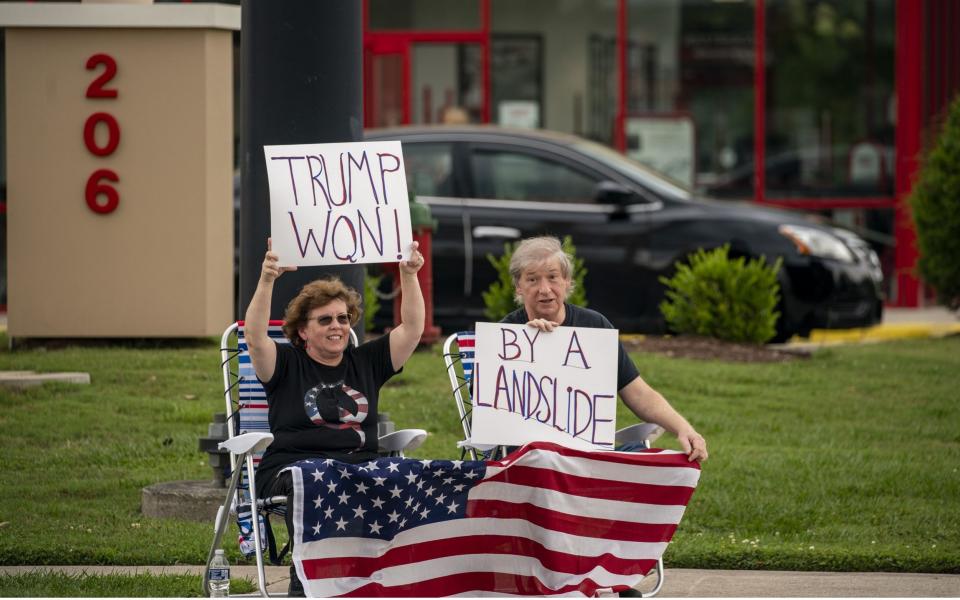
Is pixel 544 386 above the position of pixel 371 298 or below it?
A: below

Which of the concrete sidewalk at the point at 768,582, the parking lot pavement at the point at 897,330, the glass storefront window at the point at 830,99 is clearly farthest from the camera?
the glass storefront window at the point at 830,99

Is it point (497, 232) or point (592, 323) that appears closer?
point (592, 323)

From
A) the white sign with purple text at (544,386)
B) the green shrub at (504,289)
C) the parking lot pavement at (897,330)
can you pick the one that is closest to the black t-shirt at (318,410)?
the white sign with purple text at (544,386)

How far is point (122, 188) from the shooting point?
37.4 feet

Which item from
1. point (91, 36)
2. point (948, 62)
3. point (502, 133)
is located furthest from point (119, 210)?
point (948, 62)

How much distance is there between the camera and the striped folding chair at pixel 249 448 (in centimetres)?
597

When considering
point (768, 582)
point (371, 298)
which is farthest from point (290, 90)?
point (371, 298)

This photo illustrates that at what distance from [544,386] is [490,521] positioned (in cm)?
53

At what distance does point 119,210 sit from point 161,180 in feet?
1.11

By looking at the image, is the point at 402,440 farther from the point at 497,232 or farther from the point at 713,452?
the point at 497,232

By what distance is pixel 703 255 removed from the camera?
41.7 ft

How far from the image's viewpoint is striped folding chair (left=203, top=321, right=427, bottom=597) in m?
5.97

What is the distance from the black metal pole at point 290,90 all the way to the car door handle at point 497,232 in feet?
17.7

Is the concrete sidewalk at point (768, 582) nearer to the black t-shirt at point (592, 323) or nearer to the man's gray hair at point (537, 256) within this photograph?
the black t-shirt at point (592, 323)
